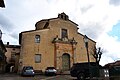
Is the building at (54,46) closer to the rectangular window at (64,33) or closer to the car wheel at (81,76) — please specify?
the rectangular window at (64,33)

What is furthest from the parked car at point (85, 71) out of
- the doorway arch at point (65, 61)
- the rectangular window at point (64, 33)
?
the rectangular window at point (64, 33)

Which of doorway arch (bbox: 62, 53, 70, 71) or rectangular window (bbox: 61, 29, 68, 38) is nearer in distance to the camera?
doorway arch (bbox: 62, 53, 70, 71)

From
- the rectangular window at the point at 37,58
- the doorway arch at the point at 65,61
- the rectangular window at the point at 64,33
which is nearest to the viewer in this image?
the rectangular window at the point at 37,58

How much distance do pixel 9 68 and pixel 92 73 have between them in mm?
45551

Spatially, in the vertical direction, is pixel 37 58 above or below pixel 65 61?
above

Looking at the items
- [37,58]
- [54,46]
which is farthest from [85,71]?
[54,46]

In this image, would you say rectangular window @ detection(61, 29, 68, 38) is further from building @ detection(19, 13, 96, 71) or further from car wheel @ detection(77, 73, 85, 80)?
car wheel @ detection(77, 73, 85, 80)

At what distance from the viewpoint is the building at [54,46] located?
4091 cm

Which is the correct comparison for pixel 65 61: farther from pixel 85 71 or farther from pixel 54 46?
pixel 85 71

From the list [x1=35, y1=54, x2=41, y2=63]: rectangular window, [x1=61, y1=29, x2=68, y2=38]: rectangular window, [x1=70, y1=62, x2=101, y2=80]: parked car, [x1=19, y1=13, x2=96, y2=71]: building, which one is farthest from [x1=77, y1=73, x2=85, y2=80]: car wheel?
[x1=61, y1=29, x2=68, y2=38]: rectangular window

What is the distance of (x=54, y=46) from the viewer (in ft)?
141

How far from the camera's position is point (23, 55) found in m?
40.4

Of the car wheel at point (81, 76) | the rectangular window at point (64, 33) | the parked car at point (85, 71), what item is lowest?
the car wheel at point (81, 76)

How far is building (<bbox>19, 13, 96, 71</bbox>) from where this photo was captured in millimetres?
40906
